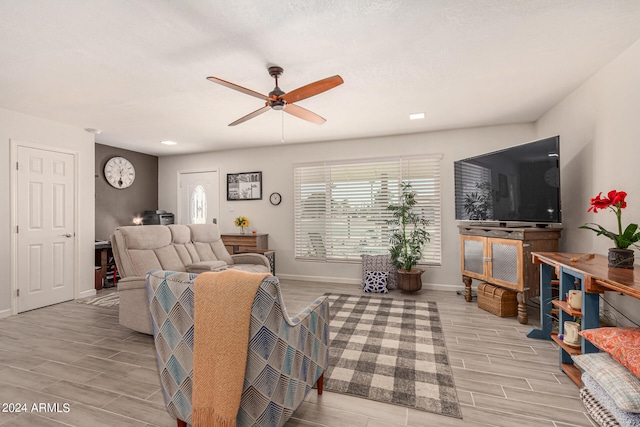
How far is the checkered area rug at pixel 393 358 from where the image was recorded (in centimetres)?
195

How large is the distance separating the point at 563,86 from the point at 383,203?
2622 mm

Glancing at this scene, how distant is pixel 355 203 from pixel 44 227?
442 centimetres

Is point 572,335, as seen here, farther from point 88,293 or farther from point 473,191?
point 88,293

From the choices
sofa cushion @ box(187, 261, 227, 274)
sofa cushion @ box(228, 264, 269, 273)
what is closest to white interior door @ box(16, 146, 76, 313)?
sofa cushion @ box(187, 261, 227, 274)

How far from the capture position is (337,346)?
2658mm

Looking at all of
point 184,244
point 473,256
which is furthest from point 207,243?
point 473,256

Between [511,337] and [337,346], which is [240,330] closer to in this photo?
[337,346]

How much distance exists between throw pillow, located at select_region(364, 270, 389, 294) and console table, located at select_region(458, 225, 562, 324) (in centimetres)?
131

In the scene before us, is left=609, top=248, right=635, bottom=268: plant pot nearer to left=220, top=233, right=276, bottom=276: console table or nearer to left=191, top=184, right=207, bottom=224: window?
left=220, top=233, right=276, bottom=276: console table

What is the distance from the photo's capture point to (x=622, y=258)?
77.7 inches

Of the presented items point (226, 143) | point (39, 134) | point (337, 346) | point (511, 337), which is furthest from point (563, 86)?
point (39, 134)

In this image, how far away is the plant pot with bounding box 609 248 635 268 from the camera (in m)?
1.96

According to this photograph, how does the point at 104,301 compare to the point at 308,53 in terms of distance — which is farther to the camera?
the point at 104,301

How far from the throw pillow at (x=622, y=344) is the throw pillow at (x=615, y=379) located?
6 cm
